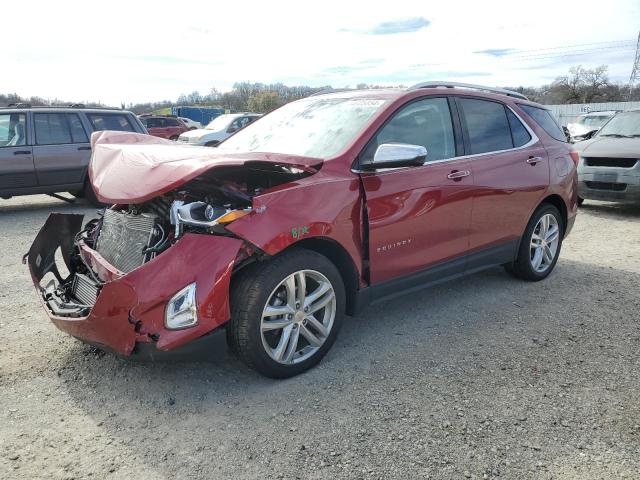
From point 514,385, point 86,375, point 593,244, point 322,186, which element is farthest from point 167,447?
point 593,244

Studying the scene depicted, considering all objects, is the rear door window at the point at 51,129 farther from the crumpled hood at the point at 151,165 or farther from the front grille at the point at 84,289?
the front grille at the point at 84,289

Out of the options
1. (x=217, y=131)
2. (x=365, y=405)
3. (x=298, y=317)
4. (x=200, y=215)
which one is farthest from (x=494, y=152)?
(x=217, y=131)

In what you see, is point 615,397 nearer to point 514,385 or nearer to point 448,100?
point 514,385

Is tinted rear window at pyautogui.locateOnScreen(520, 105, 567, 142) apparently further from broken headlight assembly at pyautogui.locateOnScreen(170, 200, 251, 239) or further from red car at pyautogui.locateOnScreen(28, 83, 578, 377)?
broken headlight assembly at pyautogui.locateOnScreen(170, 200, 251, 239)

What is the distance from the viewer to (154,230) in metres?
3.03

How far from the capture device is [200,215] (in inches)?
115

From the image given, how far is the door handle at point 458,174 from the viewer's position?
3.92 metres

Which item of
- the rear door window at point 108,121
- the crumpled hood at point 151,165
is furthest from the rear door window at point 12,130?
the crumpled hood at point 151,165

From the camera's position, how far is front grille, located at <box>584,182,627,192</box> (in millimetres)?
8482

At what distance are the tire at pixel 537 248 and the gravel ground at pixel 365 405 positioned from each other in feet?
2.22

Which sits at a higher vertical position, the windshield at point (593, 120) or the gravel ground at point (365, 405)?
the windshield at point (593, 120)

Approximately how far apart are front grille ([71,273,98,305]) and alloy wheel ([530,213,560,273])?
3.89 m

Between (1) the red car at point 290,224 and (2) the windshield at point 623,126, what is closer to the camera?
(1) the red car at point 290,224

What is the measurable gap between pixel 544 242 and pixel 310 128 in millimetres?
2750
